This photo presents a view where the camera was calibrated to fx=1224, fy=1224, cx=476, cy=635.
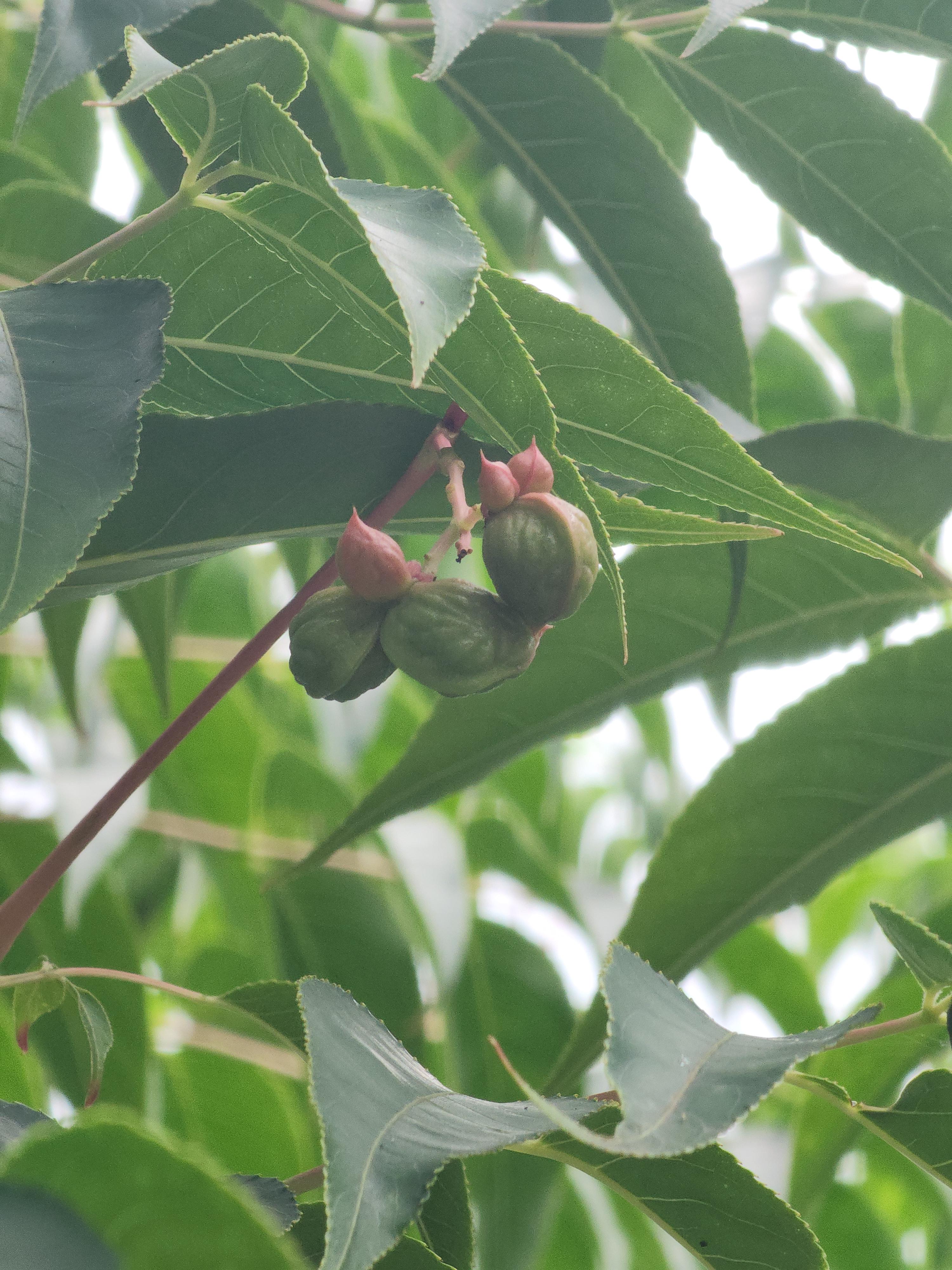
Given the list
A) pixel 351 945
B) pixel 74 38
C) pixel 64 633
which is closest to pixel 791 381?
pixel 351 945

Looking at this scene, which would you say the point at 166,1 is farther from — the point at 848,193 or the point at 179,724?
the point at 848,193

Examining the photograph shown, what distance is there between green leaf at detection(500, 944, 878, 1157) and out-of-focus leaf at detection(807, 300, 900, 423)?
1.11 meters

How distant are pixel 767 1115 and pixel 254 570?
3.43 feet

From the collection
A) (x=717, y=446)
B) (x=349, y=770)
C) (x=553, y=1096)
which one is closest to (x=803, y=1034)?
(x=553, y=1096)

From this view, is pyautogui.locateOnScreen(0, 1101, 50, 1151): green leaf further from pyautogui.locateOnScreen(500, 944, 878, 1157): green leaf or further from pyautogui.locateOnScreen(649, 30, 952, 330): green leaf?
pyautogui.locateOnScreen(649, 30, 952, 330): green leaf

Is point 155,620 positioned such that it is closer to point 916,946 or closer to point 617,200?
point 617,200

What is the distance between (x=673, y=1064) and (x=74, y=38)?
19.9 inches

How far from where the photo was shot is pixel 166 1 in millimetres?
596

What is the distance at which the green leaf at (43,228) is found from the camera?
831mm

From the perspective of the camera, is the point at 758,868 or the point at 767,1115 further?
the point at 767,1115

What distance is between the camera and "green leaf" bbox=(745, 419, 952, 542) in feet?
2.75

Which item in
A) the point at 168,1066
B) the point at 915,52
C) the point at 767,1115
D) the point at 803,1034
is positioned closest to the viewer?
the point at 803,1034

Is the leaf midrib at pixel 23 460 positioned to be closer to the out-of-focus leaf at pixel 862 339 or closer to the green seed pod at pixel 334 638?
the green seed pod at pixel 334 638

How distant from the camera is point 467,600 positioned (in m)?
0.55
